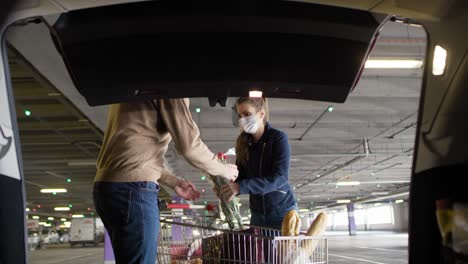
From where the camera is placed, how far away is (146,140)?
169 centimetres

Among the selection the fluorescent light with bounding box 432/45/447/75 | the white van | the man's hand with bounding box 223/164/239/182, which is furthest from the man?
the white van

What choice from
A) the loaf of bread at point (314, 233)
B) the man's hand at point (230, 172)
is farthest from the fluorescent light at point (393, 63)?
the man's hand at point (230, 172)

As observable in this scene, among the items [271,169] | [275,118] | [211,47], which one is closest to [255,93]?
[211,47]

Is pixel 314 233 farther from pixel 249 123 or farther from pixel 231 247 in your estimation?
pixel 249 123

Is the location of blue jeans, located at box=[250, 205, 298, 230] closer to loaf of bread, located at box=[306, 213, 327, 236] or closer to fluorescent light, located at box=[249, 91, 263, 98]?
loaf of bread, located at box=[306, 213, 327, 236]

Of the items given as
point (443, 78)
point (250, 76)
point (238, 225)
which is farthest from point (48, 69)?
point (443, 78)

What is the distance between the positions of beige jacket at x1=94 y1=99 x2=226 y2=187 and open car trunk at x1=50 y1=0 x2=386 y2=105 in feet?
0.68

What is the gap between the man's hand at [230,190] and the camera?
78.2 inches

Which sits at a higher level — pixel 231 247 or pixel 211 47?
pixel 211 47

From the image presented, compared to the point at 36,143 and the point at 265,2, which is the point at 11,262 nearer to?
the point at 265,2

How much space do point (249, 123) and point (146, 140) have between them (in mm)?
684

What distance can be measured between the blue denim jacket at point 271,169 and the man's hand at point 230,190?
0.18 meters

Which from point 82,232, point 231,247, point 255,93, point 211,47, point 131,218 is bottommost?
point 82,232

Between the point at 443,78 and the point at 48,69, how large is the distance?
8.05 metres
